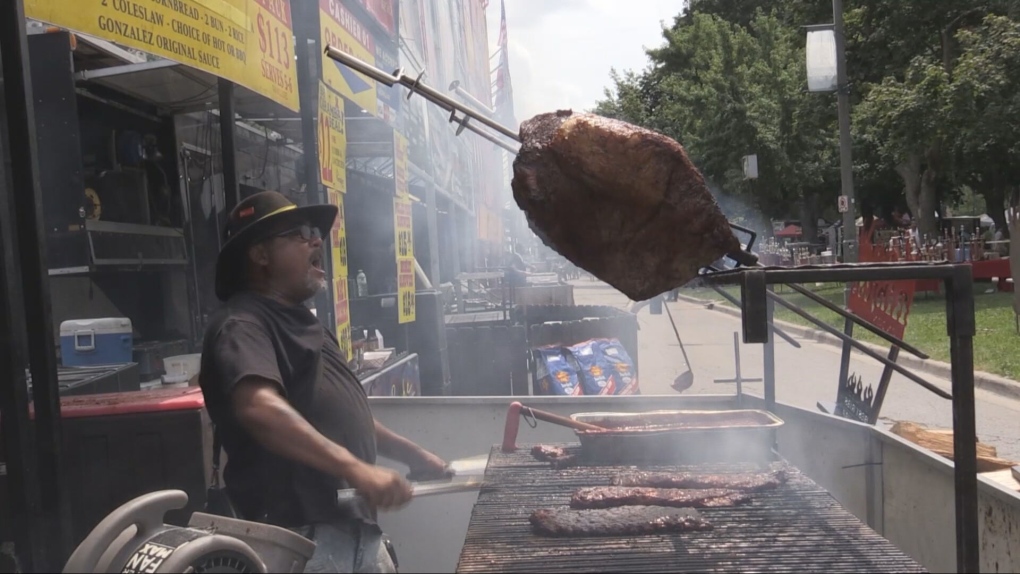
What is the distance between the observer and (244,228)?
107 inches

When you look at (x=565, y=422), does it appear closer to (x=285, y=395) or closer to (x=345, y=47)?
(x=285, y=395)

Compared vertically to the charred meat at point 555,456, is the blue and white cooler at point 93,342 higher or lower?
higher

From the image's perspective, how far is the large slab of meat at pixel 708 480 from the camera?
3.04 metres

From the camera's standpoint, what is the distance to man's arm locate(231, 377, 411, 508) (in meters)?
2.32

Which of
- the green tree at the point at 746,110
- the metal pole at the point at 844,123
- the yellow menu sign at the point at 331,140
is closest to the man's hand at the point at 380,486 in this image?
the yellow menu sign at the point at 331,140

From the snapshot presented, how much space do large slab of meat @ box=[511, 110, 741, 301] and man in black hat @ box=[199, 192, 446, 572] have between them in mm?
840

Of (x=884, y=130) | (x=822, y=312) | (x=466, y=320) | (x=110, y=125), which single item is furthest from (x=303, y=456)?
(x=884, y=130)

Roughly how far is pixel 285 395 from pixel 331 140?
9.12 feet

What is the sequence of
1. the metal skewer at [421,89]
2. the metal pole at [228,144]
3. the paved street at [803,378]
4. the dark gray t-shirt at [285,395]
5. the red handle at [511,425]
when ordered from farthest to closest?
the paved street at [803,378]
the metal pole at [228,144]
the red handle at [511,425]
the metal skewer at [421,89]
the dark gray t-shirt at [285,395]

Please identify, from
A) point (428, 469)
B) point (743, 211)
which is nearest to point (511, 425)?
point (428, 469)

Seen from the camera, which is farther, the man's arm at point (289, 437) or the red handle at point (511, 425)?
the red handle at point (511, 425)

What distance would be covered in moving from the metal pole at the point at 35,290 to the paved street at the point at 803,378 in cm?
515

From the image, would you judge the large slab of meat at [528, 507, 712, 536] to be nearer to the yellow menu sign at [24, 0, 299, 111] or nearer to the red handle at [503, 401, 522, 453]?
the red handle at [503, 401, 522, 453]

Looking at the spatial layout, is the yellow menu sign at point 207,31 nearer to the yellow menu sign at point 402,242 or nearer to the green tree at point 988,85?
the yellow menu sign at point 402,242
